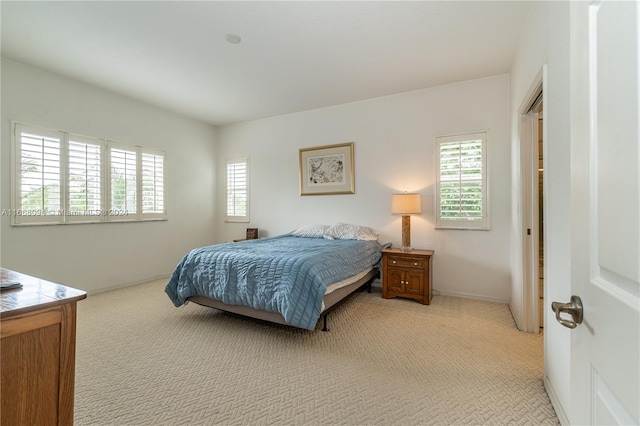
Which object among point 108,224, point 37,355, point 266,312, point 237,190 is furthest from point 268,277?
point 237,190

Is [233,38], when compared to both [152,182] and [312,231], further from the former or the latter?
[152,182]

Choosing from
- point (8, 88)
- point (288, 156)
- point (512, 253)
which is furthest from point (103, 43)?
point (512, 253)

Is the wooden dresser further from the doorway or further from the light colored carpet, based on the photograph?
the doorway

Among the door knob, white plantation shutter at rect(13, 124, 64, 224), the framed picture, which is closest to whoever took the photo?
the door knob

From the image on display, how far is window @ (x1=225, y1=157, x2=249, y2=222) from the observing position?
5406mm

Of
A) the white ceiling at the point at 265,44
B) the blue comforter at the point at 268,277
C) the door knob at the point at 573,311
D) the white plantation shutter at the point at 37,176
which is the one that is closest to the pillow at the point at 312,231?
the blue comforter at the point at 268,277

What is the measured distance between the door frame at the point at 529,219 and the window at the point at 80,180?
16.4 ft

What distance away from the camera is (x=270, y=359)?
221 cm

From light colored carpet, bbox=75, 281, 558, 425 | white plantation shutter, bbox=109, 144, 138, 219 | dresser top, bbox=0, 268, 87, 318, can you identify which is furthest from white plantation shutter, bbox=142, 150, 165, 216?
dresser top, bbox=0, 268, 87, 318

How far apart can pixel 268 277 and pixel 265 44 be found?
7.49 ft

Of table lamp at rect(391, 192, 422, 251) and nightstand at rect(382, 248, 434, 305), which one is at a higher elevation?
table lamp at rect(391, 192, 422, 251)

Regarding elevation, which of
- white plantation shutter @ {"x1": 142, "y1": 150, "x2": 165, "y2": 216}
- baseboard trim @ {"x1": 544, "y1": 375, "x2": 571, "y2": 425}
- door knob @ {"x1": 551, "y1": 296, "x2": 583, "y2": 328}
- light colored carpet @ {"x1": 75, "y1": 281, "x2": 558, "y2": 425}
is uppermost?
white plantation shutter @ {"x1": 142, "y1": 150, "x2": 165, "y2": 216}

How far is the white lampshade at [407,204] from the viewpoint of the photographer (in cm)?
361

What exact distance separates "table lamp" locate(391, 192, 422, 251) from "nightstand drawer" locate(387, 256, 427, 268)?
245mm
